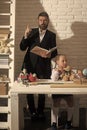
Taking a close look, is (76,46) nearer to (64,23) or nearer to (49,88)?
(64,23)

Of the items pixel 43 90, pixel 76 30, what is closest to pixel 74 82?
pixel 43 90

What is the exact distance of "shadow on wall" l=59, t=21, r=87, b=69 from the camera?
4984mm

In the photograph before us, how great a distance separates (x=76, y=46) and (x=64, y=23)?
1.31ft

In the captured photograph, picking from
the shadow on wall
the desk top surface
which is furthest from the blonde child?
the shadow on wall

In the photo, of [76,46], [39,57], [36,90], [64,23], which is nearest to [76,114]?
[39,57]

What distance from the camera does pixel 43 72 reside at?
4480 mm

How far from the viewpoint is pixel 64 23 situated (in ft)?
16.4

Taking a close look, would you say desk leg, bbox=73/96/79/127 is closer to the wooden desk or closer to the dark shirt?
the dark shirt

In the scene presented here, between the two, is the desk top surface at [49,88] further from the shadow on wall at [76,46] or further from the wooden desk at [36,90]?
the shadow on wall at [76,46]

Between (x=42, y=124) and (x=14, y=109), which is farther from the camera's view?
(x=42, y=124)

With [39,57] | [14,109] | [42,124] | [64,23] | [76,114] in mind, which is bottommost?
[42,124]

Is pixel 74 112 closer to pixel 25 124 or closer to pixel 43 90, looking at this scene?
pixel 25 124

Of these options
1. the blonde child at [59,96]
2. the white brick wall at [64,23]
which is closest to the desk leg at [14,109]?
the blonde child at [59,96]

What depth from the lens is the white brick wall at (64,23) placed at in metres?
4.93
